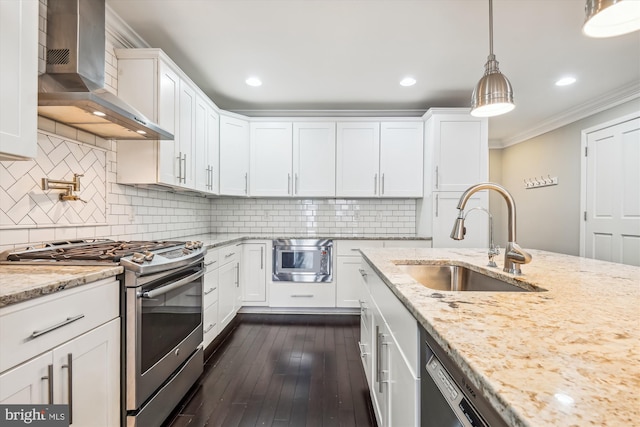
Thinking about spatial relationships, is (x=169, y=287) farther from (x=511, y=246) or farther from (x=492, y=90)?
(x=492, y=90)

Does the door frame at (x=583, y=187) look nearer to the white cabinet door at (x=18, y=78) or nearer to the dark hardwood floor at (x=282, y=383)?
the dark hardwood floor at (x=282, y=383)

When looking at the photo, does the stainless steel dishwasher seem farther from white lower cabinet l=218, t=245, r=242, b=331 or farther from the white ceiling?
white lower cabinet l=218, t=245, r=242, b=331

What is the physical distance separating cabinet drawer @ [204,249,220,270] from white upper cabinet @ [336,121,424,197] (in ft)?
5.61

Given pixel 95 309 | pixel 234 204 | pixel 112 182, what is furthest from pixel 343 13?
pixel 234 204

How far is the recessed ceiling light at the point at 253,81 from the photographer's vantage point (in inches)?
123

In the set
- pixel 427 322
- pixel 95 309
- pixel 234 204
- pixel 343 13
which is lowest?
→ pixel 95 309

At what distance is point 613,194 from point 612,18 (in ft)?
10.7

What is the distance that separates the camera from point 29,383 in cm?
100

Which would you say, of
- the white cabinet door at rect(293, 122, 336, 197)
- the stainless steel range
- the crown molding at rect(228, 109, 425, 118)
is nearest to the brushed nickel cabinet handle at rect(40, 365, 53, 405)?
the stainless steel range

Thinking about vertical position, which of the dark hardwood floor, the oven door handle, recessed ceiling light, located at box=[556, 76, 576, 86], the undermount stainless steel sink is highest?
recessed ceiling light, located at box=[556, 76, 576, 86]

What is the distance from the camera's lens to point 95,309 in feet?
4.21

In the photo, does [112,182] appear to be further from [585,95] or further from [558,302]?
[585,95]

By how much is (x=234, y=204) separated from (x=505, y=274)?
11.6ft

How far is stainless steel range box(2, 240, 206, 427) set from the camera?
4.72ft
